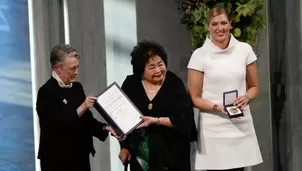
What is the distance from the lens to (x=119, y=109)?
12.7ft

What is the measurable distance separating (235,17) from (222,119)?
920mm

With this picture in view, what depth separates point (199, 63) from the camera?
161 inches

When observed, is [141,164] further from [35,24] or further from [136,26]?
[35,24]

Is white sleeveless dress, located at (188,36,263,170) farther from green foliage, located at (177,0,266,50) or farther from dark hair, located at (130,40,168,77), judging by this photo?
green foliage, located at (177,0,266,50)

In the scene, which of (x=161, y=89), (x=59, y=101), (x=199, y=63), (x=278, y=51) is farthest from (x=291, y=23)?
(x=59, y=101)

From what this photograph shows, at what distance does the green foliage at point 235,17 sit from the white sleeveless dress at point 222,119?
46 centimetres

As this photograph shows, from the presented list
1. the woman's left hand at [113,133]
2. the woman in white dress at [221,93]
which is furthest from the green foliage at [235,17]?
the woman's left hand at [113,133]

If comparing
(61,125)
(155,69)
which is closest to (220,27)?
(155,69)

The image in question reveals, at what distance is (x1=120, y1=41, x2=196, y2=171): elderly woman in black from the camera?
12.8 ft

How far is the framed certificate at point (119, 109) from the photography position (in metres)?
3.85

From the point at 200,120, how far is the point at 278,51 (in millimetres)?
1346

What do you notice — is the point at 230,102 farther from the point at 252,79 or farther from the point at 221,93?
the point at 252,79

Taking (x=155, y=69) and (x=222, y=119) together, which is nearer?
(x=155, y=69)

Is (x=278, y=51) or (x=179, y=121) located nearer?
(x=179, y=121)
